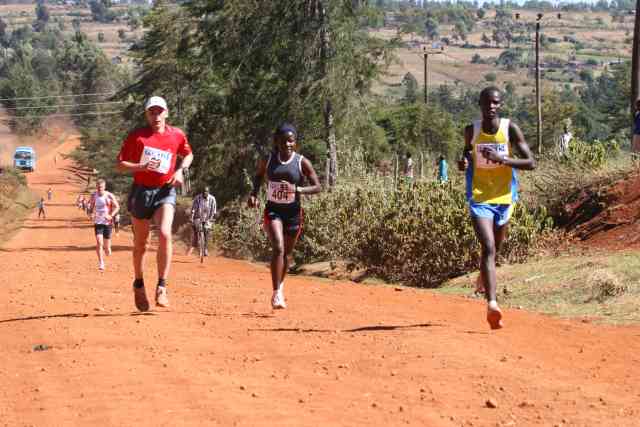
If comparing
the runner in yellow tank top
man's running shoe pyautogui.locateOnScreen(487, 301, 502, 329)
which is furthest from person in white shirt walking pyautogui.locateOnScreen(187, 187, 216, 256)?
man's running shoe pyautogui.locateOnScreen(487, 301, 502, 329)

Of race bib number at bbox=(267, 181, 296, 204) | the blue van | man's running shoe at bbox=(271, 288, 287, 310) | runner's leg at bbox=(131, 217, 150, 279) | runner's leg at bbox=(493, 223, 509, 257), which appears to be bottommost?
the blue van

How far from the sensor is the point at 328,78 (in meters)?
32.6

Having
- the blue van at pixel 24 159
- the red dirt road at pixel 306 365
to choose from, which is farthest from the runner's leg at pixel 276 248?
the blue van at pixel 24 159

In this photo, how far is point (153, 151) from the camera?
11.4m

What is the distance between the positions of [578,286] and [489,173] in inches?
174

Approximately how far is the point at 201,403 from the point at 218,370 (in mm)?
1112

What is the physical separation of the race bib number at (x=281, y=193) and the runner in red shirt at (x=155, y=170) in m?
0.92

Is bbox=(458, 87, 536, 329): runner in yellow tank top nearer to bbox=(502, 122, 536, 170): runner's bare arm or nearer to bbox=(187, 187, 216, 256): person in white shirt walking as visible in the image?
bbox=(502, 122, 536, 170): runner's bare arm

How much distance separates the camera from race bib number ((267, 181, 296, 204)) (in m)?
12.0

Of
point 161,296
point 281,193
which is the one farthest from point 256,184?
point 161,296

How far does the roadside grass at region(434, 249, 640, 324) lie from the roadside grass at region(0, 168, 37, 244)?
41.6 meters

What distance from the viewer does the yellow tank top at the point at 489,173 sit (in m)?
10.5

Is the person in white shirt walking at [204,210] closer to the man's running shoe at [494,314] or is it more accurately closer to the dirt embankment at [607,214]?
the dirt embankment at [607,214]

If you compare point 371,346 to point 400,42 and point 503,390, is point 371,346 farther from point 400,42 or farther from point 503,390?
point 400,42
